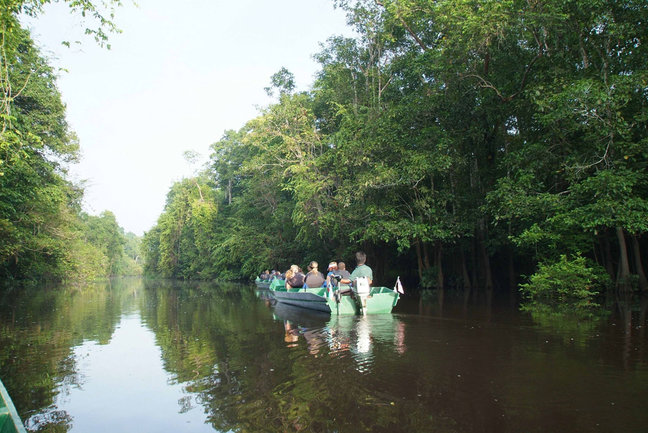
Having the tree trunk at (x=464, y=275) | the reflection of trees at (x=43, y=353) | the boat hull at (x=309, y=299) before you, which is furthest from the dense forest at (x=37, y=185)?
the tree trunk at (x=464, y=275)

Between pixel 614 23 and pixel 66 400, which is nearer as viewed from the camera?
pixel 66 400

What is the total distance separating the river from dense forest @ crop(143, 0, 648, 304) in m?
6.40

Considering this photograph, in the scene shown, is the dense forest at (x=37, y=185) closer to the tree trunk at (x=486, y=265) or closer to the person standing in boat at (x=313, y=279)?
the person standing in boat at (x=313, y=279)

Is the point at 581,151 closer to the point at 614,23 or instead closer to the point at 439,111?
the point at 614,23

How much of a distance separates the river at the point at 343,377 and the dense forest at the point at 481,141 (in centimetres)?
640

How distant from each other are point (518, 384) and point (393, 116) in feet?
53.6

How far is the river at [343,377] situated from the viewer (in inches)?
176

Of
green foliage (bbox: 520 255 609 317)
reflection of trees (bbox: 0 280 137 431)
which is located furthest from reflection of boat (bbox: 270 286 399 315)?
reflection of trees (bbox: 0 280 137 431)

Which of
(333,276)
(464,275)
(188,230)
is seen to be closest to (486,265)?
(464,275)

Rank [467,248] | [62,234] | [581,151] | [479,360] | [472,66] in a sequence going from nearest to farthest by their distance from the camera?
1. [479,360]
2. [581,151]
3. [472,66]
4. [467,248]
5. [62,234]

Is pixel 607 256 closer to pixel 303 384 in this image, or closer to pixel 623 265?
pixel 623 265

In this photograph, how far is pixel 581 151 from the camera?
614 inches

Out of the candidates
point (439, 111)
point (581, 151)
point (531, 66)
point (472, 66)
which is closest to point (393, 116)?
point (439, 111)

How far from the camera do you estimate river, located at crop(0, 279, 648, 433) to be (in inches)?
176
